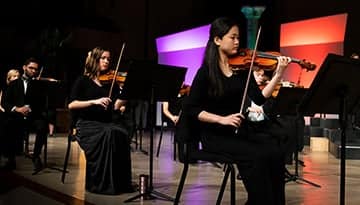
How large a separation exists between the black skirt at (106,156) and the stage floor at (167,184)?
4.1 inches

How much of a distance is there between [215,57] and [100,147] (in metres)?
1.66

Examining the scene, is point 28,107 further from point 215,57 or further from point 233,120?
point 233,120

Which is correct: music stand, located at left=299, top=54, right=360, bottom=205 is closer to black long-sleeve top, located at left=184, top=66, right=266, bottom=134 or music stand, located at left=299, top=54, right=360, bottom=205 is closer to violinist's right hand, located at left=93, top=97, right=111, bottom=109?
black long-sleeve top, located at left=184, top=66, right=266, bottom=134

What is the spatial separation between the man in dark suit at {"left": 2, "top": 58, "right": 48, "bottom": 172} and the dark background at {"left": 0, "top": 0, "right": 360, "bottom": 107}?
574 centimetres

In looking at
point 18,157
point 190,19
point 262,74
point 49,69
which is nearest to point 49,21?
point 49,69

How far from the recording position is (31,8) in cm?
1265

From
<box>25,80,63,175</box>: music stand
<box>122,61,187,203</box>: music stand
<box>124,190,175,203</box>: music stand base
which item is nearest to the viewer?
<box>122,61,187,203</box>: music stand

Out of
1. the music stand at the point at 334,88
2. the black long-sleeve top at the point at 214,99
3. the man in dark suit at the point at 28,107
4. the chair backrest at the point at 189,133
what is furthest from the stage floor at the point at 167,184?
the music stand at the point at 334,88

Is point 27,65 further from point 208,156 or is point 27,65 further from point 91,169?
point 208,156

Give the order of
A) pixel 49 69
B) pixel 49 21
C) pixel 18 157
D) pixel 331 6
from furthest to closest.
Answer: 1. pixel 49 21
2. pixel 49 69
3. pixel 331 6
4. pixel 18 157

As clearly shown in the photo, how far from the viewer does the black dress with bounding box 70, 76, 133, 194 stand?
4.25 meters

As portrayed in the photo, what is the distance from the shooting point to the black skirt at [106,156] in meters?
4.25

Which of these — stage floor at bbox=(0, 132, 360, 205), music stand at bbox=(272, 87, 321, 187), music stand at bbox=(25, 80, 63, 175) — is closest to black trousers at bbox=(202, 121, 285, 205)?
stage floor at bbox=(0, 132, 360, 205)

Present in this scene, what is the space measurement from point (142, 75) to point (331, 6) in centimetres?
728
